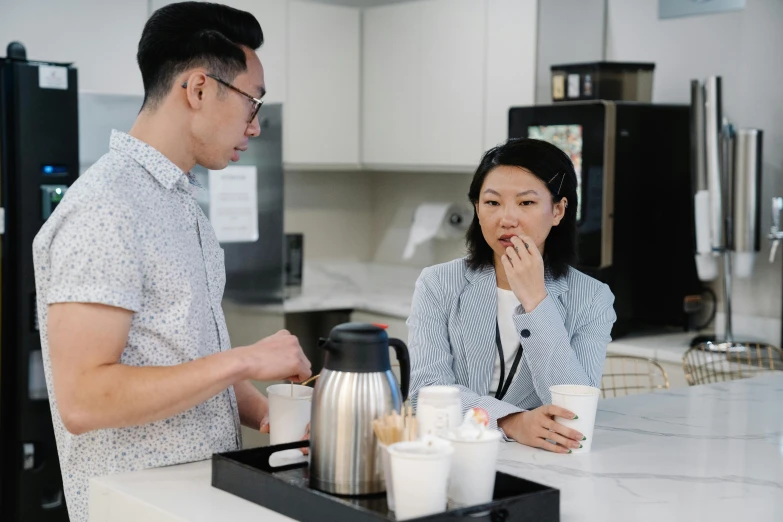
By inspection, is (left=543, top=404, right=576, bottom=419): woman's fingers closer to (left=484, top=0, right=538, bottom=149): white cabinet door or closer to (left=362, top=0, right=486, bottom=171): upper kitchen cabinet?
(left=484, top=0, right=538, bottom=149): white cabinet door

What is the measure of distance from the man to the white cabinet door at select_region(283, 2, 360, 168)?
10.3 feet

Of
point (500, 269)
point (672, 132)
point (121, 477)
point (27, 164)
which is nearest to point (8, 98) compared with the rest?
point (27, 164)

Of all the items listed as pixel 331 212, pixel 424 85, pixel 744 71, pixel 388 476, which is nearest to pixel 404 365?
pixel 388 476

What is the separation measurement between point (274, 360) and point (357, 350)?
14 centimetres

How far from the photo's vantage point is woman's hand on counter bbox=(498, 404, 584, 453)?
1.87 meters

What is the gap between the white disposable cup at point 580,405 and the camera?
73.0 inches

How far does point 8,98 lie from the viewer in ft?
11.1

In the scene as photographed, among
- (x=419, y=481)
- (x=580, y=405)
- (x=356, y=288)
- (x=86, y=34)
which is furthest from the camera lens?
(x=356, y=288)

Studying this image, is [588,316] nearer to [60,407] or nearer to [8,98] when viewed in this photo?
[60,407]

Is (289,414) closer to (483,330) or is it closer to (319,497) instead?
(319,497)

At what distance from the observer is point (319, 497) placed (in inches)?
55.7

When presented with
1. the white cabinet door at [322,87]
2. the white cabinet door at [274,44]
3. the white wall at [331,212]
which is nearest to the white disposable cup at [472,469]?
the white cabinet door at [274,44]

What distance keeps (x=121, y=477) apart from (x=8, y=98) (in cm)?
213

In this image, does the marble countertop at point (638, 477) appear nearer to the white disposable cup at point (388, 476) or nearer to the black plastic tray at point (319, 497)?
the black plastic tray at point (319, 497)
